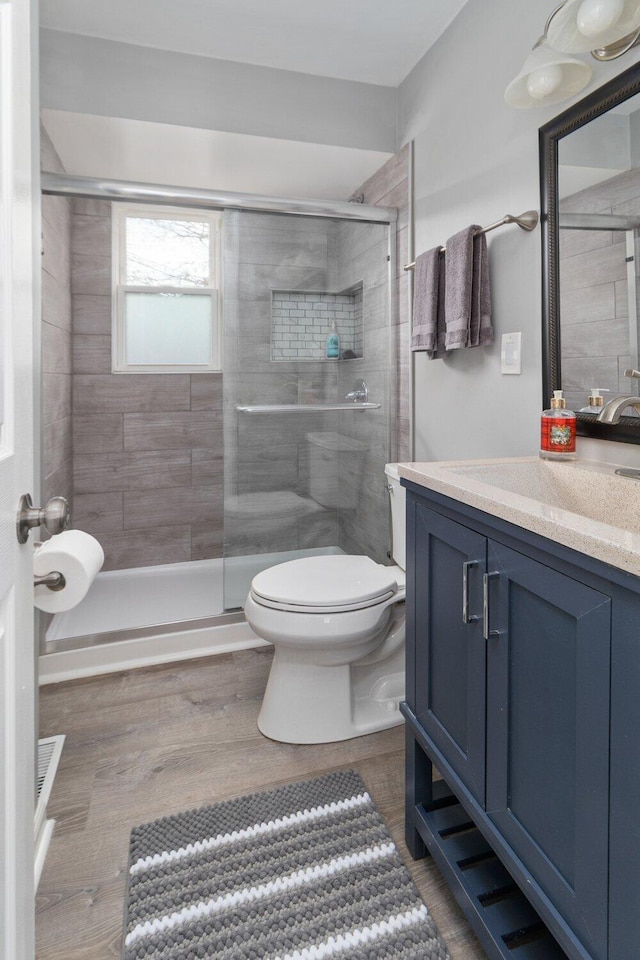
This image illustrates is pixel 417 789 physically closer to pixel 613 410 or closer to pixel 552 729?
pixel 552 729

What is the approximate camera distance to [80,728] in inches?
76.4

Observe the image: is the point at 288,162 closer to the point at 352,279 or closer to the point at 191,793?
the point at 352,279

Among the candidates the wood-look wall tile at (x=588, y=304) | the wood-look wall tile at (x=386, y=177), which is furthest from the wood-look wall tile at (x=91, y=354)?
the wood-look wall tile at (x=588, y=304)

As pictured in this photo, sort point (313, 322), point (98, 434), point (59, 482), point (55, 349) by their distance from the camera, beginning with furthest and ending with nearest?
point (98, 434) → point (59, 482) → point (55, 349) → point (313, 322)

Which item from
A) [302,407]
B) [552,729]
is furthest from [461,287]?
[552,729]

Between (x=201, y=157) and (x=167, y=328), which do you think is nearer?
(x=201, y=157)

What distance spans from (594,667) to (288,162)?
103 inches

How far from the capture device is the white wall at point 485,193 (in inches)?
65.9

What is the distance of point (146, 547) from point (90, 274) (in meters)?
1.57

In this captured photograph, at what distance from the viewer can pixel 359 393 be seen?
2.66m

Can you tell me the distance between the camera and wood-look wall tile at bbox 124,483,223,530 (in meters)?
3.35

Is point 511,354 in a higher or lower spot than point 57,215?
lower

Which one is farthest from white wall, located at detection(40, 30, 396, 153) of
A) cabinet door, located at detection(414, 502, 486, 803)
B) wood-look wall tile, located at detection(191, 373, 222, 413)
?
cabinet door, located at detection(414, 502, 486, 803)

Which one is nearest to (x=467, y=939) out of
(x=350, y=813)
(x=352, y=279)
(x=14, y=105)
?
(x=350, y=813)
